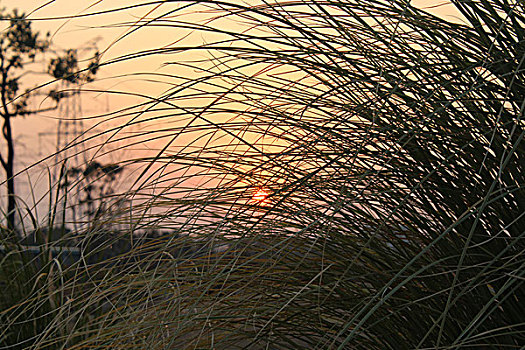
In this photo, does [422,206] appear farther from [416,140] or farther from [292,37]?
[292,37]

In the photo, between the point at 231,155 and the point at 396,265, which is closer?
the point at 396,265

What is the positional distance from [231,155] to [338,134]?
0.23m

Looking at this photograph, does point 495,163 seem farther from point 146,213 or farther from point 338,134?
point 146,213

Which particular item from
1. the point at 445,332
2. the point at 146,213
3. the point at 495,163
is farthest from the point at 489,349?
the point at 146,213

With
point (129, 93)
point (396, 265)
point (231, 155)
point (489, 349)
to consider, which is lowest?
point (489, 349)

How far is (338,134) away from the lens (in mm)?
989

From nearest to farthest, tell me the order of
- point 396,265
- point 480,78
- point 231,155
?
point 480,78
point 396,265
point 231,155

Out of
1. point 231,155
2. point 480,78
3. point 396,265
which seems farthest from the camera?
point 231,155

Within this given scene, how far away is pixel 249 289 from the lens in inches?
39.5

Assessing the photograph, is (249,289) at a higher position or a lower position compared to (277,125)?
lower

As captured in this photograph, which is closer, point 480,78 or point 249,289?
point 480,78

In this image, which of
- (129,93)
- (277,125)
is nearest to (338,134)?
(277,125)

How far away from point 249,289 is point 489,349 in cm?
40

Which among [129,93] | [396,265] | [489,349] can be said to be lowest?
[489,349]
